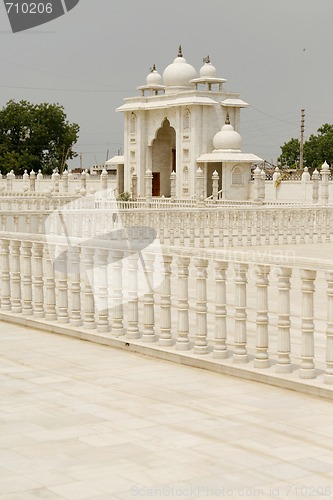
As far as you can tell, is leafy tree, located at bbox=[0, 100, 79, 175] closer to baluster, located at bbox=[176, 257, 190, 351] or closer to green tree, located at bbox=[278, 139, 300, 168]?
green tree, located at bbox=[278, 139, 300, 168]

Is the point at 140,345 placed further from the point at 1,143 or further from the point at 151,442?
the point at 1,143

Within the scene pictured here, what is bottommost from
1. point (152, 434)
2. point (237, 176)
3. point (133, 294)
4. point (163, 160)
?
point (152, 434)

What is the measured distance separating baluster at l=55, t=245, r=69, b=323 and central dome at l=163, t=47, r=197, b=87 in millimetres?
43084

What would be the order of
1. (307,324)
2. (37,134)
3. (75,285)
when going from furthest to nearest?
(37,134)
(75,285)
(307,324)

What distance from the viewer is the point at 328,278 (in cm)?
581

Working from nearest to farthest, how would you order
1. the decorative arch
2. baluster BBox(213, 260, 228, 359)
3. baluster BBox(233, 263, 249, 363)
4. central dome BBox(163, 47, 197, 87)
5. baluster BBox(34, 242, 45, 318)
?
1. baluster BBox(233, 263, 249, 363)
2. baluster BBox(213, 260, 228, 359)
3. baluster BBox(34, 242, 45, 318)
4. the decorative arch
5. central dome BBox(163, 47, 197, 87)

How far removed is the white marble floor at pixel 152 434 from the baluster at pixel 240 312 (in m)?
0.23

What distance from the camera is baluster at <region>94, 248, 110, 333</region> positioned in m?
7.57

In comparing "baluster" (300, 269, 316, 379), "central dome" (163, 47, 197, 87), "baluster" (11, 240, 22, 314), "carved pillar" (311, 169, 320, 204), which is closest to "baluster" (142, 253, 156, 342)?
"baluster" (300, 269, 316, 379)

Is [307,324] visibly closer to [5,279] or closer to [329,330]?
[329,330]

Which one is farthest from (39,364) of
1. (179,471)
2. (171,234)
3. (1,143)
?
(1,143)

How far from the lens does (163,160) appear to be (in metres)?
53.0

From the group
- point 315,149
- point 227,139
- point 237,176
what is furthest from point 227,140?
point 315,149

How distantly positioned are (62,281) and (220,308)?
2.12 metres
